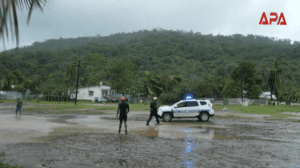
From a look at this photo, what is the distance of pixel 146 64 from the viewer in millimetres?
97312

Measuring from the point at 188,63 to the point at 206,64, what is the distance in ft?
98.4

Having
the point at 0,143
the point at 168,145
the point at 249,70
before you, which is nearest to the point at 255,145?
the point at 168,145

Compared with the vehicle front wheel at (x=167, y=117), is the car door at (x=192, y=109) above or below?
above

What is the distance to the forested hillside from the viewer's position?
66.9 meters

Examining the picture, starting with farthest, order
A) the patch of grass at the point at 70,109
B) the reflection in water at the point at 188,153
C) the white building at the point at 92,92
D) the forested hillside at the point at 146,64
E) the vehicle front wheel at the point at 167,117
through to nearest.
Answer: the white building at the point at 92,92
the forested hillside at the point at 146,64
the patch of grass at the point at 70,109
the vehicle front wheel at the point at 167,117
the reflection in water at the point at 188,153

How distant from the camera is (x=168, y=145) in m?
9.94

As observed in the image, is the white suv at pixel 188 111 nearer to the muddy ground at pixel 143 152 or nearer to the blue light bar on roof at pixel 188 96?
the blue light bar on roof at pixel 188 96

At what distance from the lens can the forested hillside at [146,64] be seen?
6694cm

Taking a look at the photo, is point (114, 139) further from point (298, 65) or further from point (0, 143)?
point (298, 65)

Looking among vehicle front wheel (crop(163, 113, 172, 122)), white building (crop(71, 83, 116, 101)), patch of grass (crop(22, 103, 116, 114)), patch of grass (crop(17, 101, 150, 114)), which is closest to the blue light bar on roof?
vehicle front wheel (crop(163, 113, 172, 122))

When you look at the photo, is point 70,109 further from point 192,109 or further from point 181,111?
point 192,109

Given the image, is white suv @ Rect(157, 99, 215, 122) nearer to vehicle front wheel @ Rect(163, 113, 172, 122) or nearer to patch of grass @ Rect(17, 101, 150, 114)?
vehicle front wheel @ Rect(163, 113, 172, 122)

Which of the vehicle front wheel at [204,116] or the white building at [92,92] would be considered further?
the white building at [92,92]

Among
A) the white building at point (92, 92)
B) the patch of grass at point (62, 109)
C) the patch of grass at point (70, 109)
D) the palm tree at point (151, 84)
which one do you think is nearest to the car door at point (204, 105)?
the patch of grass at point (70, 109)
